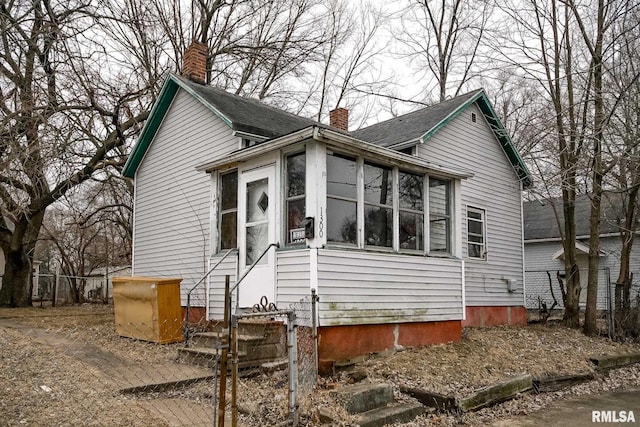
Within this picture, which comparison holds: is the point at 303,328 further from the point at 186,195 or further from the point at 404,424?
the point at 186,195

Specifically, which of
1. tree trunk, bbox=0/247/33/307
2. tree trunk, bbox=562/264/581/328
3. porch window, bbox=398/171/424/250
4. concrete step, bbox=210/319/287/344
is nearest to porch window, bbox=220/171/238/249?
concrete step, bbox=210/319/287/344

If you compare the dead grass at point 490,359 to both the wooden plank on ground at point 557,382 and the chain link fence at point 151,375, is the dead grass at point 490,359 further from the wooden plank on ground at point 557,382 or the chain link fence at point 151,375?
the chain link fence at point 151,375

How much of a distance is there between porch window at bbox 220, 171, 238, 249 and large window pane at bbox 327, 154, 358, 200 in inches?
82.5

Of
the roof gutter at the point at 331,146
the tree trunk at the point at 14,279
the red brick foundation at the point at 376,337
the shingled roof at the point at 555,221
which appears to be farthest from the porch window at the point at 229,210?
the shingled roof at the point at 555,221

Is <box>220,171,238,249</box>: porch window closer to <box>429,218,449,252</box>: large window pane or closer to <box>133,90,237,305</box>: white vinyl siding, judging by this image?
<box>133,90,237,305</box>: white vinyl siding

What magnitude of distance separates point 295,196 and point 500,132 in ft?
27.4

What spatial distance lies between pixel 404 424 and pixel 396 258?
2993mm

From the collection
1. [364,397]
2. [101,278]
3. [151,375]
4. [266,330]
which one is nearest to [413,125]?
[266,330]

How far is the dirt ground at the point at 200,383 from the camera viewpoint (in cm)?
541

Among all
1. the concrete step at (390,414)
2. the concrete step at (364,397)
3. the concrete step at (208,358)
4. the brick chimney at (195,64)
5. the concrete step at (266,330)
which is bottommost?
the concrete step at (390,414)

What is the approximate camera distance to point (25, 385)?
19.5ft

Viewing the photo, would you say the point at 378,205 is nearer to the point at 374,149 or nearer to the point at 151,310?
the point at 374,149

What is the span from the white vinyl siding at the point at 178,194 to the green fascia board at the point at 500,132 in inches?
224

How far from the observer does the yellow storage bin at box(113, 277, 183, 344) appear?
911cm
